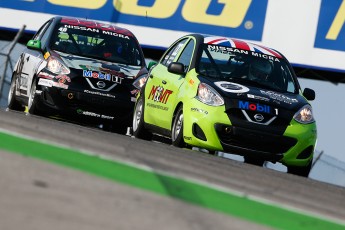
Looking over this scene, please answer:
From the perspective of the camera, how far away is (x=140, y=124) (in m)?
14.6

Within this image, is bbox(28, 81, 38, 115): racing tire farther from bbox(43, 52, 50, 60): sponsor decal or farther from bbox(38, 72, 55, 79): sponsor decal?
bbox(43, 52, 50, 60): sponsor decal

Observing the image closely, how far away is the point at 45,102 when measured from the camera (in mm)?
15398

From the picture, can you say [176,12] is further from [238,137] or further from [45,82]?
[238,137]

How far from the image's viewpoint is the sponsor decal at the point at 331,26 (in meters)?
26.9

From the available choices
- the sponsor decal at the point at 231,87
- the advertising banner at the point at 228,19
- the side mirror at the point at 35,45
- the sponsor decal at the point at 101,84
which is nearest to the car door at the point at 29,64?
the side mirror at the point at 35,45

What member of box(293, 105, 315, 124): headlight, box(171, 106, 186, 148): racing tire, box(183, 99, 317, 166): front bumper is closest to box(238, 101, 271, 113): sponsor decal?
box(183, 99, 317, 166): front bumper

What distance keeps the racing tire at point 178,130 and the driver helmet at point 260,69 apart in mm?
1089

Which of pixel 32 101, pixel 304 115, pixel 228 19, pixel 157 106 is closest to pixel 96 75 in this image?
pixel 32 101

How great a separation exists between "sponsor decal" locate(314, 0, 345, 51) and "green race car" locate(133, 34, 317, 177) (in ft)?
42.0

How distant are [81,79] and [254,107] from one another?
136 inches

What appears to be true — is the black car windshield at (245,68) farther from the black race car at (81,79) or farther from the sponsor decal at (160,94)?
the black race car at (81,79)

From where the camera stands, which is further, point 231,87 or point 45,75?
point 45,75

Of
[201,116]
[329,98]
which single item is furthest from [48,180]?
[329,98]

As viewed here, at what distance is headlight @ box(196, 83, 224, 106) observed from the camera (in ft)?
41.2
